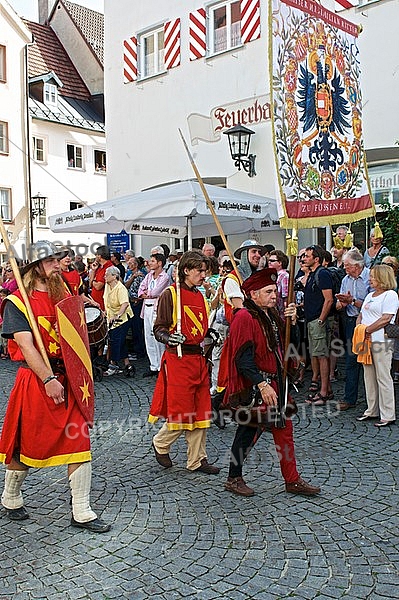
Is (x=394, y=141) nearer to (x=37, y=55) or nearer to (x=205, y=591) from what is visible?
(x=205, y=591)

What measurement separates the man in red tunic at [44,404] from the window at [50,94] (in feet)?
94.6

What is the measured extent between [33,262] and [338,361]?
20.8 feet

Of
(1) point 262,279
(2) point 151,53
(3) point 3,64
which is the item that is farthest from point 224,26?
(3) point 3,64

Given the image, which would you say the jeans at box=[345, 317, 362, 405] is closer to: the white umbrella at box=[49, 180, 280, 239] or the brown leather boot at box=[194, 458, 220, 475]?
the brown leather boot at box=[194, 458, 220, 475]

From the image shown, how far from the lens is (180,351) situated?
511 centimetres

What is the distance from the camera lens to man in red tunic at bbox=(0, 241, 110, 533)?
3969mm

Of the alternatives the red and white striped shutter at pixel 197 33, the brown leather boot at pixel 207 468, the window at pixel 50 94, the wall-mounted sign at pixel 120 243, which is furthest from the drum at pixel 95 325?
the window at pixel 50 94

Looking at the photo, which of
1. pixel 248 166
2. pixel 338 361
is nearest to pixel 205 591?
pixel 338 361

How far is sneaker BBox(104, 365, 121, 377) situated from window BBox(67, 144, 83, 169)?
22.2 m

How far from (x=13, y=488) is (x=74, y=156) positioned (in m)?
27.9

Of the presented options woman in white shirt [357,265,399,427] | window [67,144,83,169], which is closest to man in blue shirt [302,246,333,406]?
woman in white shirt [357,265,399,427]

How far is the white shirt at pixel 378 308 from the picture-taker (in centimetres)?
650

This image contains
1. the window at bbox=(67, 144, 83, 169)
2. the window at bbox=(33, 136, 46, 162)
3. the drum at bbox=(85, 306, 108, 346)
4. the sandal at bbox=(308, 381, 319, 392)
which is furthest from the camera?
the window at bbox=(67, 144, 83, 169)

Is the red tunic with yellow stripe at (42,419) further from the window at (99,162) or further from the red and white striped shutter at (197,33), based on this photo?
the window at (99,162)
